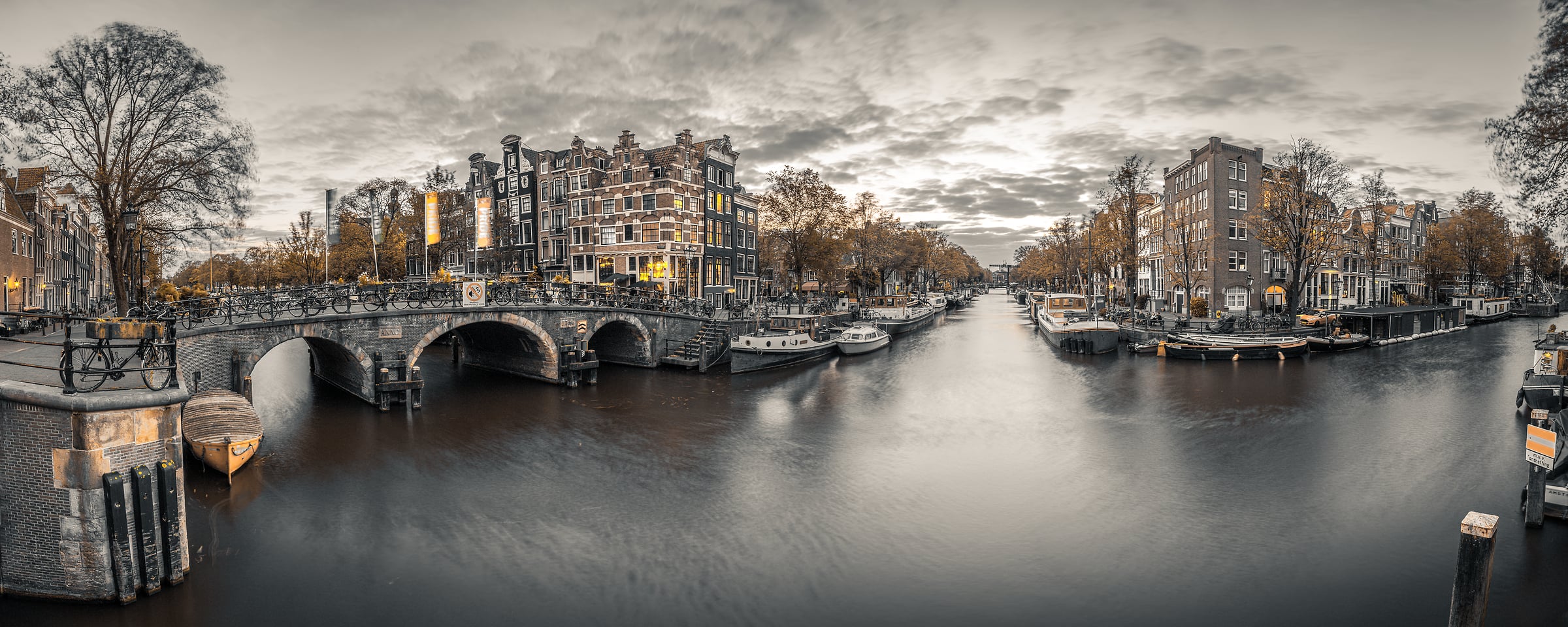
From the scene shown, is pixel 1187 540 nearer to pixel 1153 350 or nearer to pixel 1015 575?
pixel 1015 575

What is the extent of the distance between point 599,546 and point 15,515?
914 cm

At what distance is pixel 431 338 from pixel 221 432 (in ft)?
38.6

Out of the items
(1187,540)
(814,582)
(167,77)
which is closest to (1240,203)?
(1187,540)

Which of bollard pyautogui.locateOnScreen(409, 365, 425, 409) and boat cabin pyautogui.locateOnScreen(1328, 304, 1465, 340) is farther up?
boat cabin pyautogui.locateOnScreen(1328, 304, 1465, 340)

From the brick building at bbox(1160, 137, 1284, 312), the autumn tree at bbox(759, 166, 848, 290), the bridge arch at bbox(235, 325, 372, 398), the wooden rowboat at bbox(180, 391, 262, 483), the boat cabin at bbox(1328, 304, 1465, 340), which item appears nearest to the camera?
the wooden rowboat at bbox(180, 391, 262, 483)

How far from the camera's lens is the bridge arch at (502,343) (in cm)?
3180

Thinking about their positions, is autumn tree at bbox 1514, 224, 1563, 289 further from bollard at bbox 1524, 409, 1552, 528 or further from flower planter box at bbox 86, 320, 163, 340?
flower planter box at bbox 86, 320, 163, 340

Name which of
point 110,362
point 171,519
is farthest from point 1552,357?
point 110,362

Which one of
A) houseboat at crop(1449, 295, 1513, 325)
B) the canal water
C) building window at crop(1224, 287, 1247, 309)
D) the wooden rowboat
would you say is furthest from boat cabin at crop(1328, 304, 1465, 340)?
the wooden rowboat

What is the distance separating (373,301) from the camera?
30.8 metres

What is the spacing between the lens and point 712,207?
6594cm

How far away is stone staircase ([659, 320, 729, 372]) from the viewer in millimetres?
41250

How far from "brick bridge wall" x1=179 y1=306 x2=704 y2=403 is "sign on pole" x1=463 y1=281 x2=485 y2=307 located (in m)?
0.33

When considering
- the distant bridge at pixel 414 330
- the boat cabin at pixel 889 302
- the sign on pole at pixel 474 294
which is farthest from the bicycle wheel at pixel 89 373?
the boat cabin at pixel 889 302
